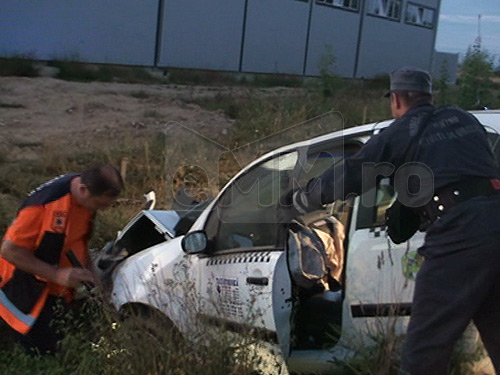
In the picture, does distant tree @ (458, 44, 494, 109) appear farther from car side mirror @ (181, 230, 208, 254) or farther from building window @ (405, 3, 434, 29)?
building window @ (405, 3, 434, 29)

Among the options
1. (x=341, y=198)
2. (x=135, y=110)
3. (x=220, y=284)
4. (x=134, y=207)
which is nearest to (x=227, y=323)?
(x=220, y=284)

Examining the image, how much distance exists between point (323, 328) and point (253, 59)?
26.3 metres

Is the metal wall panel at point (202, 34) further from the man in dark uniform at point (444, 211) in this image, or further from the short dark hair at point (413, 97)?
the man in dark uniform at point (444, 211)

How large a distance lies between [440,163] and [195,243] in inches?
65.5

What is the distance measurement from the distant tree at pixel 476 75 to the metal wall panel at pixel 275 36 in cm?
1670

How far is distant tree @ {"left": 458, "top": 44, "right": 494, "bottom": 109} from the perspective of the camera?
12.9 m

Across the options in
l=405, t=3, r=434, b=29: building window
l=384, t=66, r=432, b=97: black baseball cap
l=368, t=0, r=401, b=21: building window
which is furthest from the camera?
l=405, t=3, r=434, b=29: building window

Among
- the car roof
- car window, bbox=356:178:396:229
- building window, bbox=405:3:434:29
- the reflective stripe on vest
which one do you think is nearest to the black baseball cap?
the car roof

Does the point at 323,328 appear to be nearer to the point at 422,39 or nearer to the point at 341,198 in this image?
the point at 341,198

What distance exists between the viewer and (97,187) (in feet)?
14.8

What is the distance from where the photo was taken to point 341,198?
3.57m

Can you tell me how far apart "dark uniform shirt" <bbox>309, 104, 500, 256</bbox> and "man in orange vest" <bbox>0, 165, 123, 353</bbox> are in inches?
65.1

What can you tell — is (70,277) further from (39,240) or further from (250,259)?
(250,259)

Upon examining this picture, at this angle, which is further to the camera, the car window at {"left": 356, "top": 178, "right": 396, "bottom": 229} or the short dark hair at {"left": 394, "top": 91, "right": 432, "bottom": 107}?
the car window at {"left": 356, "top": 178, "right": 396, "bottom": 229}
